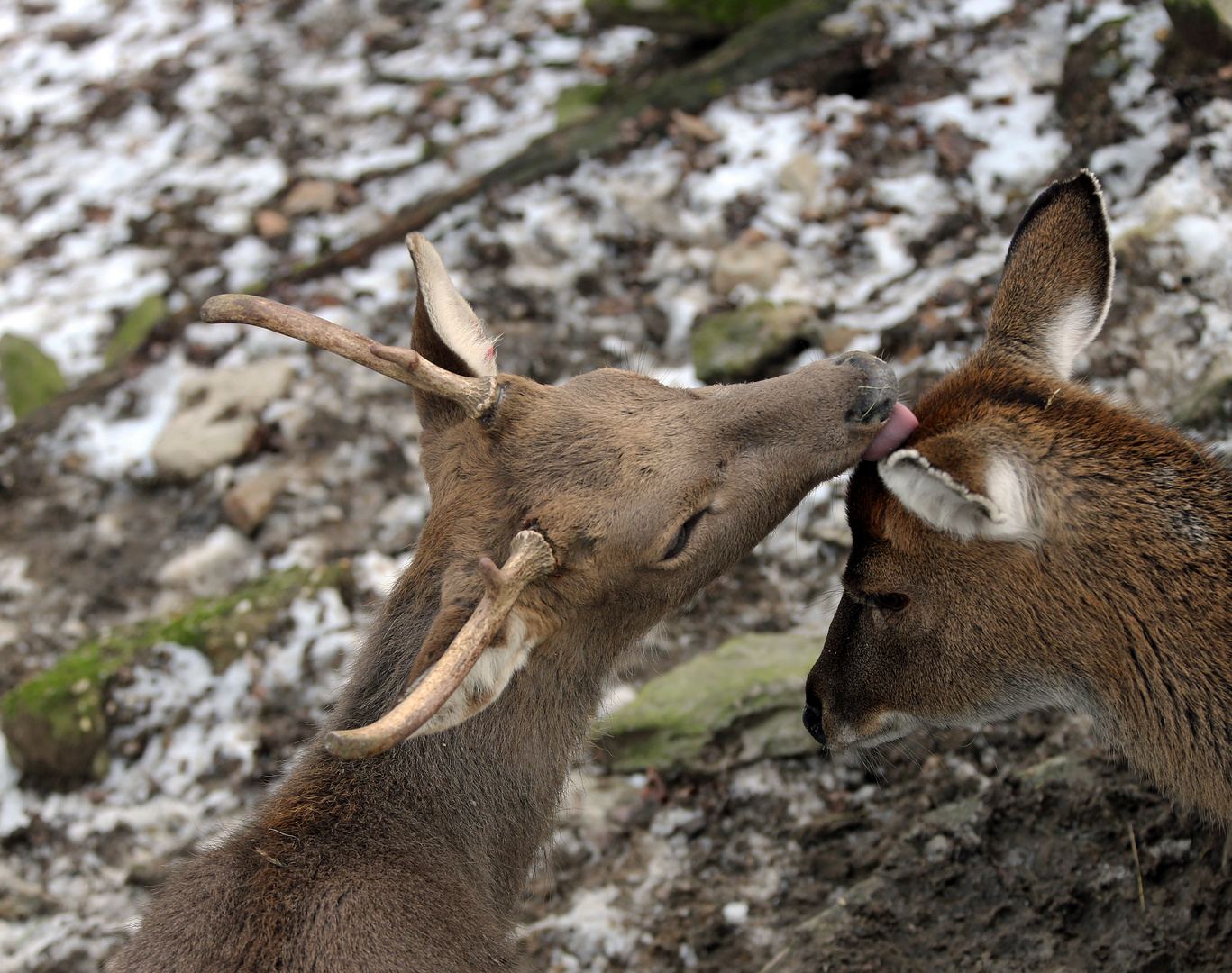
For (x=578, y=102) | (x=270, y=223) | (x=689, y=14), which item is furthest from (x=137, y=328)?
(x=689, y=14)

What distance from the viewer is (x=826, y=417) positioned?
3.35 m

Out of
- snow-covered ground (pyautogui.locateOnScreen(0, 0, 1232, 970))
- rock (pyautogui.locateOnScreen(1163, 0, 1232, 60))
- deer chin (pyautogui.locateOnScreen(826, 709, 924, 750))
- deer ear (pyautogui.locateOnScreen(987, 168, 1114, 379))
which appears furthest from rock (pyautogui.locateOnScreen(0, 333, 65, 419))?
rock (pyautogui.locateOnScreen(1163, 0, 1232, 60))

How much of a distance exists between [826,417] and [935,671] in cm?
86

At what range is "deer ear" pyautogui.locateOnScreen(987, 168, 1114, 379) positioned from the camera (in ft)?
10.6

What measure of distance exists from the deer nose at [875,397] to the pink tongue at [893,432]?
25mm

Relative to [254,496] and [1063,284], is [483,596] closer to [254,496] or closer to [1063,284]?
[1063,284]

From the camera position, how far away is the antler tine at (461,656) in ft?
7.30

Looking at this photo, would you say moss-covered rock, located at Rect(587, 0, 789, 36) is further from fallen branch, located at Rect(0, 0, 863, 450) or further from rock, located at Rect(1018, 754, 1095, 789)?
rock, located at Rect(1018, 754, 1095, 789)

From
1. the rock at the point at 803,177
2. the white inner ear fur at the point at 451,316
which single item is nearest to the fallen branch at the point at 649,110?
the rock at the point at 803,177

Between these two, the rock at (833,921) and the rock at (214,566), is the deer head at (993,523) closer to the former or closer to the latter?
the rock at (833,921)

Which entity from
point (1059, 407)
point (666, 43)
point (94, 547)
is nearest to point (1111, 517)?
point (1059, 407)

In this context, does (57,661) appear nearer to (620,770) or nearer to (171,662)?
(171,662)

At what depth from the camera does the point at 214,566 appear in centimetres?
585

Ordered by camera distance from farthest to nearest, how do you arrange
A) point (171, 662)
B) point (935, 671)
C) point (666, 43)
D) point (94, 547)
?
point (666, 43) → point (94, 547) → point (171, 662) → point (935, 671)
